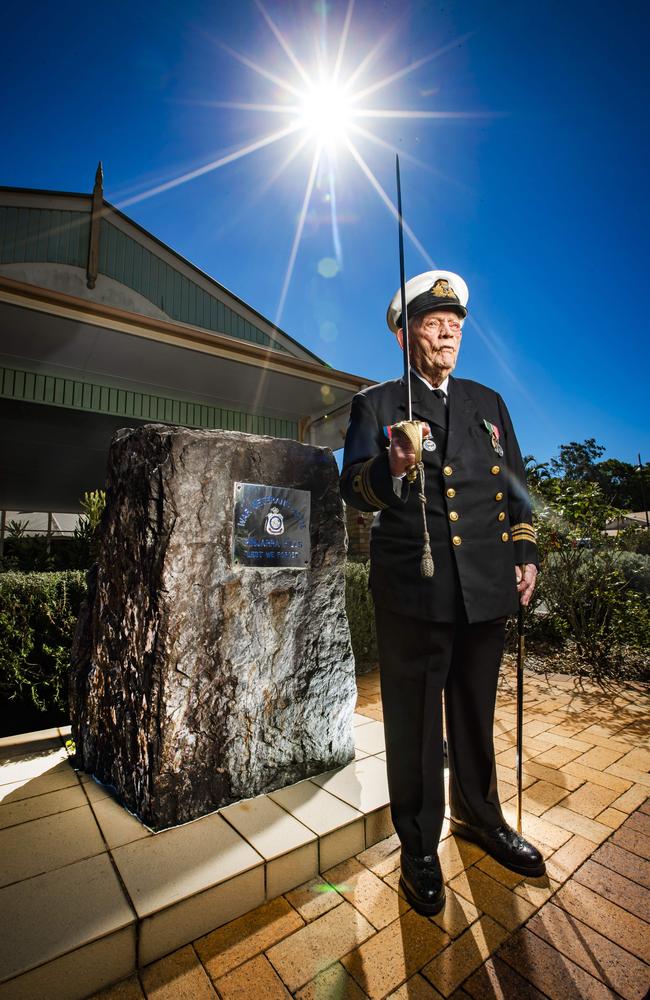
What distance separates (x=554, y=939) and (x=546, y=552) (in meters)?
3.86

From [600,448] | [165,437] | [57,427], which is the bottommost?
[165,437]

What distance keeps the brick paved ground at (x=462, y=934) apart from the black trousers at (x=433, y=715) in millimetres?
204

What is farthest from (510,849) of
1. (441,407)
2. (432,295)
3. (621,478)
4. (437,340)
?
(621,478)

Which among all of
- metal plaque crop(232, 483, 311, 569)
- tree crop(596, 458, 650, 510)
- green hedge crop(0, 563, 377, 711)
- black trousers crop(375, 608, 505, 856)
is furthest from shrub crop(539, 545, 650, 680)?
tree crop(596, 458, 650, 510)

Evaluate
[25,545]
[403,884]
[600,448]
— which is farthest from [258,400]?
[600,448]

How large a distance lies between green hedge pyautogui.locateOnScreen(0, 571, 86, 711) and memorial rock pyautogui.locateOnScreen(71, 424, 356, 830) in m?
0.76

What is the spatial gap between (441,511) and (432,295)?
795 mm

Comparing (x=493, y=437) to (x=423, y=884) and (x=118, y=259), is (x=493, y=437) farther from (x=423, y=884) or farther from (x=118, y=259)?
(x=118, y=259)

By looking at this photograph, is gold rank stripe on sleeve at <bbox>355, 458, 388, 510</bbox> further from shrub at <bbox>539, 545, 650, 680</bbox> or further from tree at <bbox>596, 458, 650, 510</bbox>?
tree at <bbox>596, 458, 650, 510</bbox>

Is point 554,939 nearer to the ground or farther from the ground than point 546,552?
nearer to the ground

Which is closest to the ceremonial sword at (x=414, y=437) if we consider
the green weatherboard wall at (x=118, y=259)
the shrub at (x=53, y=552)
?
the shrub at (x=53, y=552)

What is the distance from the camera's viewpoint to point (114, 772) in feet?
6.81

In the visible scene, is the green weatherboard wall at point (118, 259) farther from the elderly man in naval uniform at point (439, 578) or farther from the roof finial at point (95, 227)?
the elderly man in naval uniform at point (439, 578)

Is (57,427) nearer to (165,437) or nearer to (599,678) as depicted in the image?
(165,437)
